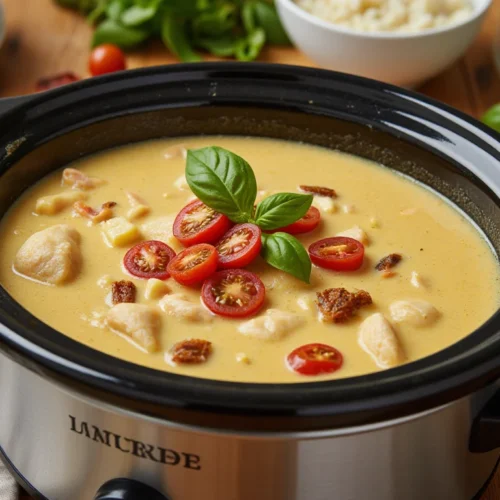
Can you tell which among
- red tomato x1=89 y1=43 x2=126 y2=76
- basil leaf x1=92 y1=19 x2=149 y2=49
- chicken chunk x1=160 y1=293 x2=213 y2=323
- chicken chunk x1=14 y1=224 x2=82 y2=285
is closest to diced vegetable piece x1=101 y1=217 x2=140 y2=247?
chicken chunk x1=14 y1=224 x2=82 y2=285

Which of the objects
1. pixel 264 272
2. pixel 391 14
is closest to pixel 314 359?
pixel 264 272

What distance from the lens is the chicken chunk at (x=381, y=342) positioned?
229cm

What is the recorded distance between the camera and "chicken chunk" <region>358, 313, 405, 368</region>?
7.52ft

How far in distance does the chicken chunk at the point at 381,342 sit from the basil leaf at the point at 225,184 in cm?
49

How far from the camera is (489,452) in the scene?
7.55ft

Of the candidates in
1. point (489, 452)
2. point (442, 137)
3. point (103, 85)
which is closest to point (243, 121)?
point (103, 85)

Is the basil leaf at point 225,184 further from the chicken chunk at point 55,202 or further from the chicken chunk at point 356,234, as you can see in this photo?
the chicken chunk at point 55,202

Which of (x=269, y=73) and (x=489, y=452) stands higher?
(x=269, y=73)

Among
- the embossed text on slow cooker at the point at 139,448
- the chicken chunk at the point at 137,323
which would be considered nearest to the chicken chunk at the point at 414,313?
the chicken chunk at the point at 137,323

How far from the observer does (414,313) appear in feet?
8.04

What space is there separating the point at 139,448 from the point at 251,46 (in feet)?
9.32

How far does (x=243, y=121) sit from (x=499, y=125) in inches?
42.7

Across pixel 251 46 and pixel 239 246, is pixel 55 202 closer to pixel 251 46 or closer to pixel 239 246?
pixel 239 246

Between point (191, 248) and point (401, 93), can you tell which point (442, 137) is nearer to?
point (401, 93)
